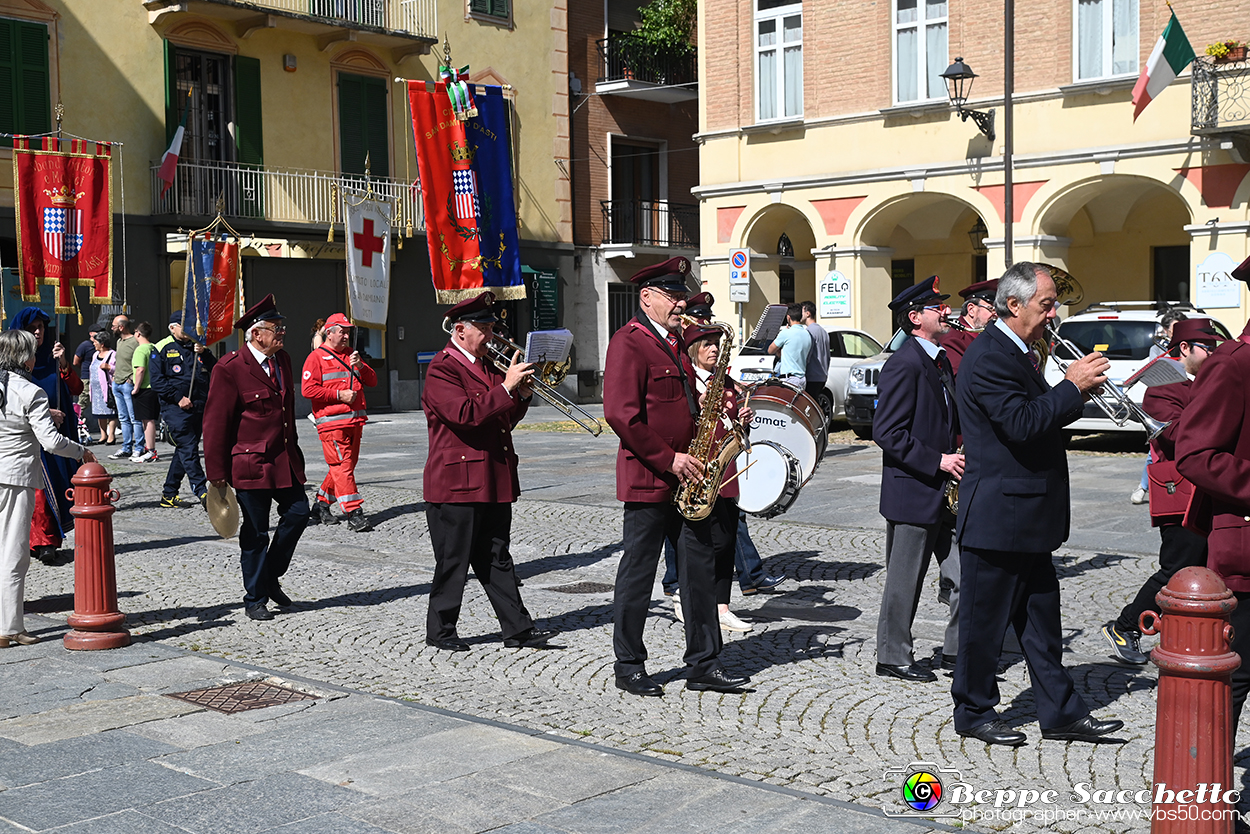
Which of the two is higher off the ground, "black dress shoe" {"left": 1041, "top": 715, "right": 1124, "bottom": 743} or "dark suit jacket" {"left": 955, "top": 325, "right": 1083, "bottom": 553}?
"dark suit jacket" {"left": 955, "top": 325, "right": 1083, "bottom": 553}

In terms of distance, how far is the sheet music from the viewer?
7.64 meters

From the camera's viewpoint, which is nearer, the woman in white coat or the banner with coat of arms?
the woman in white coat

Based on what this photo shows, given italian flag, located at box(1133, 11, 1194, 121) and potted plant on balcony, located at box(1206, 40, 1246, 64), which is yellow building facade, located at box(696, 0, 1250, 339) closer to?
potted plant on balcony, located at box(1206, 40, 1246, 64)

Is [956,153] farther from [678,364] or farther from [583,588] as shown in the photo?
[678,364]

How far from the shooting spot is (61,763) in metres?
5.25

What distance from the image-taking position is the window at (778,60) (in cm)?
2498

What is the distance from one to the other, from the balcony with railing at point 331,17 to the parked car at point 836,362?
39.5 ft

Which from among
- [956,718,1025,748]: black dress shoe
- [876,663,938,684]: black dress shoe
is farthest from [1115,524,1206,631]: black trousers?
[956,718,1025,748]: black dress shoe

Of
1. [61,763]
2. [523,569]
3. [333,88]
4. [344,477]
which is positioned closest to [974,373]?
[61,763]

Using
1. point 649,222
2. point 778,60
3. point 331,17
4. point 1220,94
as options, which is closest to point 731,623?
point 1220,94

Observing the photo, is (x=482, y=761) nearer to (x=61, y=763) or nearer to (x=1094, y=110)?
(x=61, y=763)

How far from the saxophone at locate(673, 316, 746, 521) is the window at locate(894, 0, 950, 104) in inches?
713

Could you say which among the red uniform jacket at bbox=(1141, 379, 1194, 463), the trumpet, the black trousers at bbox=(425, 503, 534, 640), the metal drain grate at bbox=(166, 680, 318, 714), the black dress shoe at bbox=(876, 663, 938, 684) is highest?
the trumpet

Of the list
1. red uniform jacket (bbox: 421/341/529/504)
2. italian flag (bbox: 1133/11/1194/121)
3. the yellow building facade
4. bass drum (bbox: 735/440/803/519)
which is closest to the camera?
red uniform jacket (bbox: 421/341/529/504)
